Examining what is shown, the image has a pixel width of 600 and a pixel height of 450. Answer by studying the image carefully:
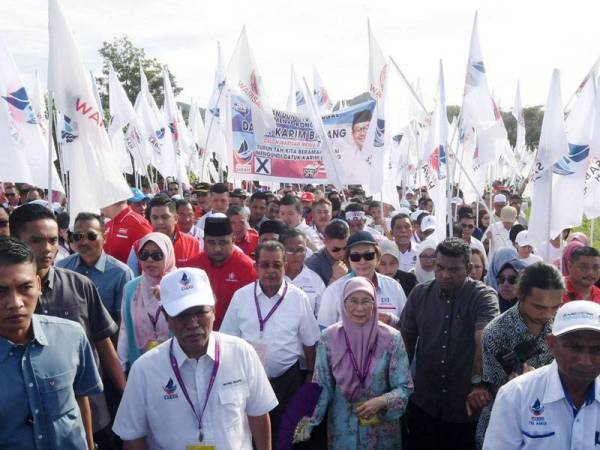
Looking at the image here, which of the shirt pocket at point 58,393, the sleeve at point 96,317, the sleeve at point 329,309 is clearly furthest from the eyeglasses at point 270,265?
the shirt pocket at point 58,393

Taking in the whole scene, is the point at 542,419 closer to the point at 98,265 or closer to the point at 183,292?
A: the point at 183,292

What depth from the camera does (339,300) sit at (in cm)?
420

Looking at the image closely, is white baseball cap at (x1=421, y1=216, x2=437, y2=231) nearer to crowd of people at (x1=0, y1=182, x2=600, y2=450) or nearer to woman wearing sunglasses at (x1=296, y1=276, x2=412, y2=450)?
crowd of people at (x1=0, y1=182, x2=600, y2=450)

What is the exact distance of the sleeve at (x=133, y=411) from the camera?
2.51 meters

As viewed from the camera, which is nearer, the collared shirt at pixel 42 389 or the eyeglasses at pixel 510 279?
the collared shirt at pixel 42 389

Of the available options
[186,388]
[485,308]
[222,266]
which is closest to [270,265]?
[222,266]

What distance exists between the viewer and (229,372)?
2580 mm

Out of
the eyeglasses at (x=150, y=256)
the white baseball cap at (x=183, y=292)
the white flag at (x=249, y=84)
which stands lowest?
the eyeglasses at (x=150, y=256)

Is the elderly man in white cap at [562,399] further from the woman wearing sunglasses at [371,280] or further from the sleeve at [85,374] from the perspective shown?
the woman wearing sunglasses at [371,280]

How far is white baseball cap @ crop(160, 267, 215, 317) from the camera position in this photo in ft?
8.27

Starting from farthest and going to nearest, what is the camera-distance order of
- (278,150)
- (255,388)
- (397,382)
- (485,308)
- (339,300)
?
(278,150) → (339,300) → (485,308) → (397,382) → (255,388)

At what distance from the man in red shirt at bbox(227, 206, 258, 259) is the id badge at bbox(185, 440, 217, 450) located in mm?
3760

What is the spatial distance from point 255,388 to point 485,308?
→ 1684mm

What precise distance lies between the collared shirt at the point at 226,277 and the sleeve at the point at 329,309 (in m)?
0.60
